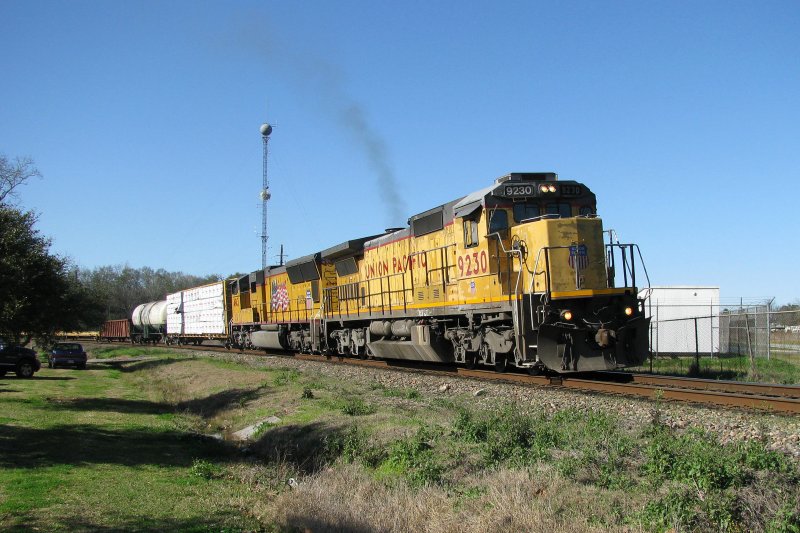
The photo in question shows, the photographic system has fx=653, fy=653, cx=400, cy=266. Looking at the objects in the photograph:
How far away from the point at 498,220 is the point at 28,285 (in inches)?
513

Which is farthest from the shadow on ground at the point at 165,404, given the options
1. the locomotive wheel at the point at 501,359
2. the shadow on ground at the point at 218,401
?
the locomotive wheel at the point at 501,359

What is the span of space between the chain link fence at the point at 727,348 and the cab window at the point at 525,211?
4080 millimetres

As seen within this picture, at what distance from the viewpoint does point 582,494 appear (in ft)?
20.0

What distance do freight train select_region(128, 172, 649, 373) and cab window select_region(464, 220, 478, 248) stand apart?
0.02 metres

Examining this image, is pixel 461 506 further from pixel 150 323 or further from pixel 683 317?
pixel 150 323

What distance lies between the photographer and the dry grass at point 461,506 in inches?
224

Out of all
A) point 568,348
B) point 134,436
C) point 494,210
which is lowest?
point 134,436

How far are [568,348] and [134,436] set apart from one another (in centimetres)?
881

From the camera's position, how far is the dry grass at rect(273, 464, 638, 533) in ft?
18.6

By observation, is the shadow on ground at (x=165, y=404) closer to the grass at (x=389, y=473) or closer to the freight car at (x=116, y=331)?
the grass at (x=389, y=473)

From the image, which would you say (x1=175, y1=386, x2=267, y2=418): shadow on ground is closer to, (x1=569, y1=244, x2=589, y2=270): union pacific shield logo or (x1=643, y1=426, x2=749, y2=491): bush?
(x1=569, y1=244, x2=589, y2=270): union pacific shield logo

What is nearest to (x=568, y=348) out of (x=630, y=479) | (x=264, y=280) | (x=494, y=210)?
(x=494, y=210)

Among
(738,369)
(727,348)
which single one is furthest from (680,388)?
(727,348)

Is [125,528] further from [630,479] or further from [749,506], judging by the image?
[749,506]
